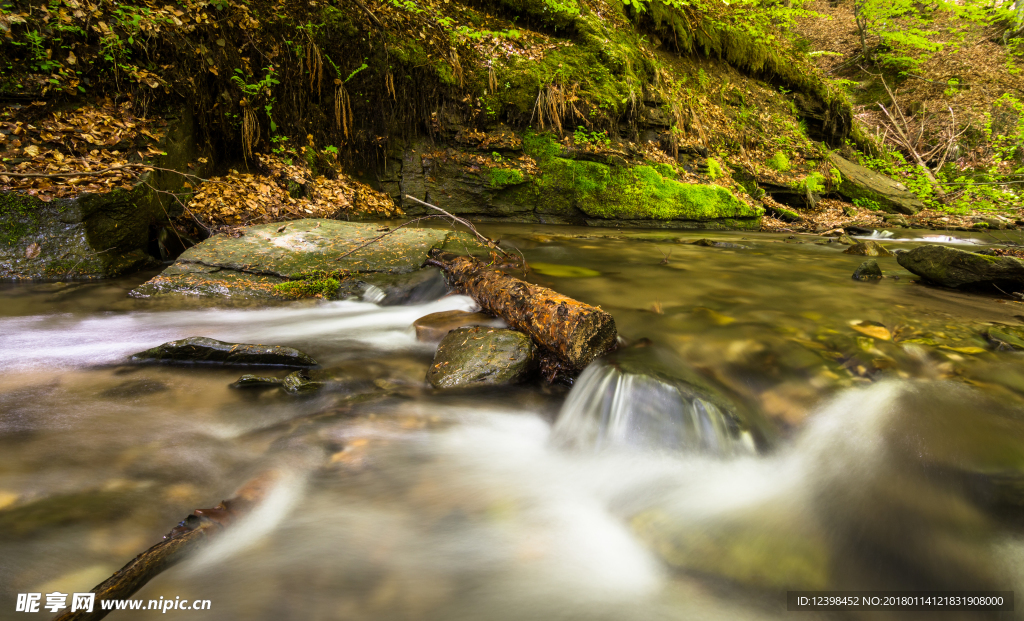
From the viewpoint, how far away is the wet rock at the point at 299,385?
292cm

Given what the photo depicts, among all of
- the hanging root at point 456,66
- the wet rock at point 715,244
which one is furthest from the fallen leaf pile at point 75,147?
the wet rock at point 715,244

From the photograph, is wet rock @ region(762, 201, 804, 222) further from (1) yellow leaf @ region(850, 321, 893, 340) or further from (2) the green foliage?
(1) yellow leaf @ region(850, 321, 893, 340)

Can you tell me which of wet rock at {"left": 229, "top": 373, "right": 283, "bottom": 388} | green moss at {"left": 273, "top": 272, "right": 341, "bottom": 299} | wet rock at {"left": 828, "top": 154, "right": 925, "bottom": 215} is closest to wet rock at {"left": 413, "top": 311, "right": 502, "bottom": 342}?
wet rock at {"left": 229, "top": 373, "right": 283, "bottom": 388}

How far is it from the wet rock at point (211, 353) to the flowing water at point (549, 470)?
0.47 feet

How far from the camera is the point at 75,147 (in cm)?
509

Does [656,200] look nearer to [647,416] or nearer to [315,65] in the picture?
[315,65]

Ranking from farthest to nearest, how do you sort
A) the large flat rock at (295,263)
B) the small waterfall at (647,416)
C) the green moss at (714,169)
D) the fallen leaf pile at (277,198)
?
the green moss at (714,169)
the fallen leaf pile at (277,198)
the large flat rock at (295,263)
the small waterfall at (647,416)

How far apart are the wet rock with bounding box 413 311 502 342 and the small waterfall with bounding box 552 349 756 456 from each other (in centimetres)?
120

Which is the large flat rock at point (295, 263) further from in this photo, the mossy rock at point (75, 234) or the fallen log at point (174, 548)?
the fallen log at point (174, 548)

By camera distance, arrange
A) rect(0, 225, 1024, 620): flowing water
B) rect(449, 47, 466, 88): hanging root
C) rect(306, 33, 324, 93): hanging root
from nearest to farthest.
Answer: rect(0, 225, 1024, 620): flowing water, rect(306, 33, 324, 93): hanging root, rect(449, 47, 466, 88): hanging root

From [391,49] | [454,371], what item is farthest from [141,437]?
[391,49]

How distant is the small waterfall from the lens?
2.48 metres

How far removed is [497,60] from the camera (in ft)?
30.1

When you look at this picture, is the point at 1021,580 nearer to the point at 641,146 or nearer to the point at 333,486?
the point at 333,486
